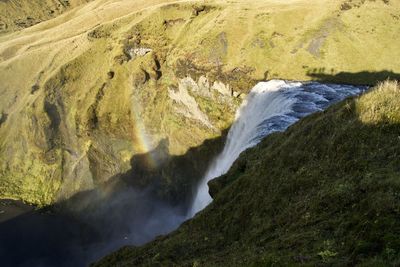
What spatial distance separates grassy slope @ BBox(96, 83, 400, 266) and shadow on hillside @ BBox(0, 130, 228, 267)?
4957 centimetres

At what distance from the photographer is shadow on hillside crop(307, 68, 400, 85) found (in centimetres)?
5625

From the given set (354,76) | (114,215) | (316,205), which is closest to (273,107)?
(354,76)

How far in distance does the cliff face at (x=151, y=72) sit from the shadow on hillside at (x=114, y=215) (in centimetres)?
243

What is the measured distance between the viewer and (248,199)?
21516mm

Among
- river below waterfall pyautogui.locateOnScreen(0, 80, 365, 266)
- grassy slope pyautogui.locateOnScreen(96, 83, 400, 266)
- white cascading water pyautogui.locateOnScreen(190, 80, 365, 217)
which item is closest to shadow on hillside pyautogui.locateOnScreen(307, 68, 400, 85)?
white cascading water pyautogui.locateOnScreen(190, 80, 365, 217)

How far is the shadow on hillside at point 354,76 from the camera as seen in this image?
56250mm

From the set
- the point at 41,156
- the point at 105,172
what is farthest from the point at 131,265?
the point at 41,156

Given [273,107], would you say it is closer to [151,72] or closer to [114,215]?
[151,72]

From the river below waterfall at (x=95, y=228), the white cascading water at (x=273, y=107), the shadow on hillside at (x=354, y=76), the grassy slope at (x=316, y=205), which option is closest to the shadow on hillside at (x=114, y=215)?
the river below waterfall at (x=95, y=228)

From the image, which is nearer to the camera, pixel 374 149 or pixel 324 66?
pixel 374 149

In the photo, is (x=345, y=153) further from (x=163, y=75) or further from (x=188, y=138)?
(x=163, y=75)

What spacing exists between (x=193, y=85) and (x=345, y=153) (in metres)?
62.2

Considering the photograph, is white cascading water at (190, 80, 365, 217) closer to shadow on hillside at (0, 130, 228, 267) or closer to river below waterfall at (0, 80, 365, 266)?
river below waterfall at (0, 80, 365, 266)

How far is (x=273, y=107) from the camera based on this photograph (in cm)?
4812
